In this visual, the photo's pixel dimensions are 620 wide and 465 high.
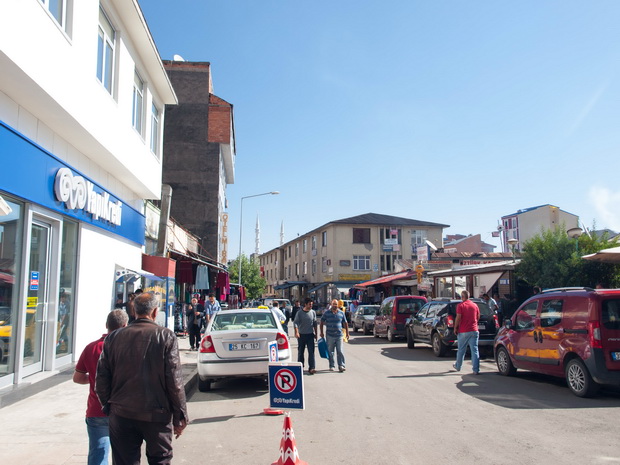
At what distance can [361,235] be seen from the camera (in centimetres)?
5822

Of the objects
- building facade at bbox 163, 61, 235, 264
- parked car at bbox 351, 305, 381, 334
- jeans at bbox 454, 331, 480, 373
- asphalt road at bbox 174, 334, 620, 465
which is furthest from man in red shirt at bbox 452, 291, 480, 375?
building facade at bbox 163, 61, 235, 264

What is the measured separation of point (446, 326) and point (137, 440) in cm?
1192

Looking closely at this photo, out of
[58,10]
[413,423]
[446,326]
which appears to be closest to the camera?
[413,423]

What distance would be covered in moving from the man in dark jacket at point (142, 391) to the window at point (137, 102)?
38.9 feet

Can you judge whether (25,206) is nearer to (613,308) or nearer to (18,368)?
(18,368)

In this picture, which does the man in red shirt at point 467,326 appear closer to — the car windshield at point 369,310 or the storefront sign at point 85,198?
the storefront sign at point 85,198

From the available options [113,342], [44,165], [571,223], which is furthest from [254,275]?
A: [113,342]

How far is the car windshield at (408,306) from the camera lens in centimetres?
1991

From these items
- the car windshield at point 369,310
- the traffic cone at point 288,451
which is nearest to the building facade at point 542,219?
the car windshield at point 369,310

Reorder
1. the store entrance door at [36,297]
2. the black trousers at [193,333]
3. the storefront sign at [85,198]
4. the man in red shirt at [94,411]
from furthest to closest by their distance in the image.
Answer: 1. the black trousers at [193,333]
2. the storefront sign at [85,198]
3. the store entrance door at [36,297]
4. the man in red shirt at [94,411]

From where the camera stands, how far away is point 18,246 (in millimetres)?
8656

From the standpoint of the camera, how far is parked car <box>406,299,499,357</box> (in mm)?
14344

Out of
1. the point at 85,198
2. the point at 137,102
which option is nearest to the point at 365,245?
the point at 137,102

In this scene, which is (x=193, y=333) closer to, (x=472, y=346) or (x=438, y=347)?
(x=438, y=347)
